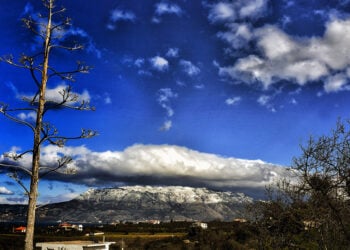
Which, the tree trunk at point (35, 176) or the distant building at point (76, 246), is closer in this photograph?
the tree trunk at point (35, 176)

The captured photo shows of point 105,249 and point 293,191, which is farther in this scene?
point 105,249

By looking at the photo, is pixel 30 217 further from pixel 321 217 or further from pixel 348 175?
pixel 348 175

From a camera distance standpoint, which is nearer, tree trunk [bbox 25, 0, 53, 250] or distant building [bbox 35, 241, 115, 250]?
tree trunk [bbox 25, 0, 53, 250]

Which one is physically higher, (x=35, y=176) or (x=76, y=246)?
(x=35, y=176)

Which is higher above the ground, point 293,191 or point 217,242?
point 293,191

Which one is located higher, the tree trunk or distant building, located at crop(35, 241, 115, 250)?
the tree trunk

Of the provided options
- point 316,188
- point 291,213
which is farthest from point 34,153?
point 291,213

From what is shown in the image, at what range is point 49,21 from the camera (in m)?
9.48

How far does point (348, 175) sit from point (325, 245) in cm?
234

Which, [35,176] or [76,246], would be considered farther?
[76,246]

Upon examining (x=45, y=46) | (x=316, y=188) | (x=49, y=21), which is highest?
(x=49, y=21)

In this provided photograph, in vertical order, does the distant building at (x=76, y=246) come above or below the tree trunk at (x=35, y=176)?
below

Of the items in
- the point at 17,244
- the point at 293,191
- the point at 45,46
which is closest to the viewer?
the point at 45,46

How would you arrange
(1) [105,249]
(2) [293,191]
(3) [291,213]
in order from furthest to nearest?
(1) [105,249]
(3) [291,213]
(2) [293,191]
